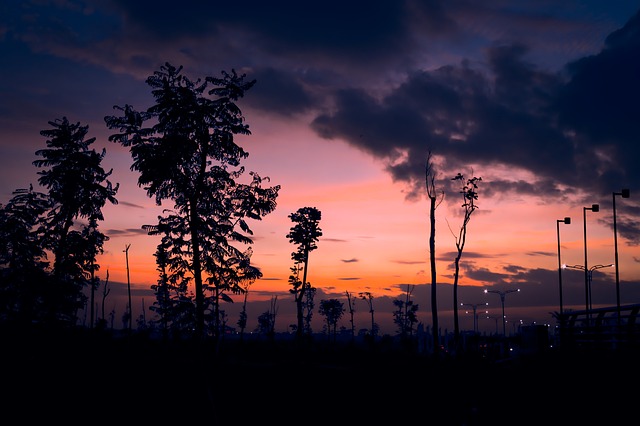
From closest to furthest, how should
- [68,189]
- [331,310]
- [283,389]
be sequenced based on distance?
[283,389]
[68,189]
[331,310]

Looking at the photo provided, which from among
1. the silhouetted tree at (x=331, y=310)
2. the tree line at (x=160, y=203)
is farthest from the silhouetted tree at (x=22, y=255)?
the silhouetted tree at (x=331, y=310)

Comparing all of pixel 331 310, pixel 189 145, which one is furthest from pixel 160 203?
pixel 331 310

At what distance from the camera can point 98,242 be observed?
165 ft

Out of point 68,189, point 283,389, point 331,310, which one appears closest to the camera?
point 283,389

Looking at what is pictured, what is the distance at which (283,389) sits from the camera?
2920cm

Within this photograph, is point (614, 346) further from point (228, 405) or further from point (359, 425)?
point (228, 405)

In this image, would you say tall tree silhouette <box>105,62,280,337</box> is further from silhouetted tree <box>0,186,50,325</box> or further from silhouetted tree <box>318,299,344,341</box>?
silhouetted tree <box>318,299,344,341</box>

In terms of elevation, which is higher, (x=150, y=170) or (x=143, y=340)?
(x=150, y=170)

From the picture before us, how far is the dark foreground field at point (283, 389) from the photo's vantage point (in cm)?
2123

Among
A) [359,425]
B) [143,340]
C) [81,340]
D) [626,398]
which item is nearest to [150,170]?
[81,340]

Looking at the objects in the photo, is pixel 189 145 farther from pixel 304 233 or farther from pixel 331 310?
pixel 331 310

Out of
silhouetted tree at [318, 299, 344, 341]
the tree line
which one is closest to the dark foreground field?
the tree line

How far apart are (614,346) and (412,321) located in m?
108

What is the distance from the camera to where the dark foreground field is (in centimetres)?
2123
